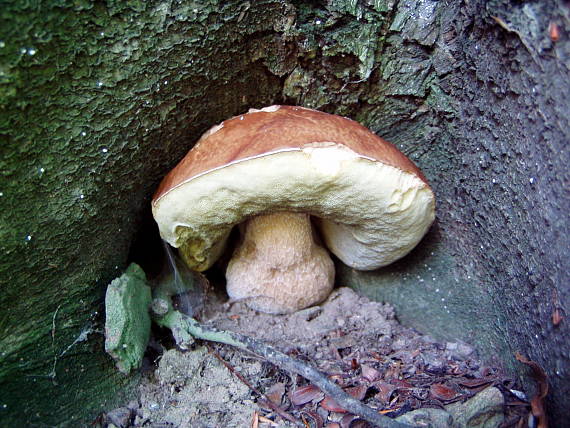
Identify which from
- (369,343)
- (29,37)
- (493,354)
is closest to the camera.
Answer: (29,37)

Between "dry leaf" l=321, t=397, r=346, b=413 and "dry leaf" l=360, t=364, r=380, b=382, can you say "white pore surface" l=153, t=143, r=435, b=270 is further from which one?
"dry leaf" l=321, t=397, r=346, b=413

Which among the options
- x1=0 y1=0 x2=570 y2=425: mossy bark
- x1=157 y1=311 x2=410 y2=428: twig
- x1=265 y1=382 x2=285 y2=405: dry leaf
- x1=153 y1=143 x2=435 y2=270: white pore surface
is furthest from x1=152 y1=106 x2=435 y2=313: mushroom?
x1=265 y1=382 x2=285 y2=405: dry leaf

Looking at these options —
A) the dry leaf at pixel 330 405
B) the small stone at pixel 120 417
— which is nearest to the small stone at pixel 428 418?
the dry leaf at pixel 330 405

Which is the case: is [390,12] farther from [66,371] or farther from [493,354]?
[66,371]

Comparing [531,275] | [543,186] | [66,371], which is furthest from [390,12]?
[66,371]

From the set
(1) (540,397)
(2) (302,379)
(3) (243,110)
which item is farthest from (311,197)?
(1) (540,397)

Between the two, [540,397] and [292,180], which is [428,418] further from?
[292,180]

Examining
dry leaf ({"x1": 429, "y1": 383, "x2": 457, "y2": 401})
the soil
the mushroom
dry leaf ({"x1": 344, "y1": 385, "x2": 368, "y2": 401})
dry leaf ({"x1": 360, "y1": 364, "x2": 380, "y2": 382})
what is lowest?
the soil
